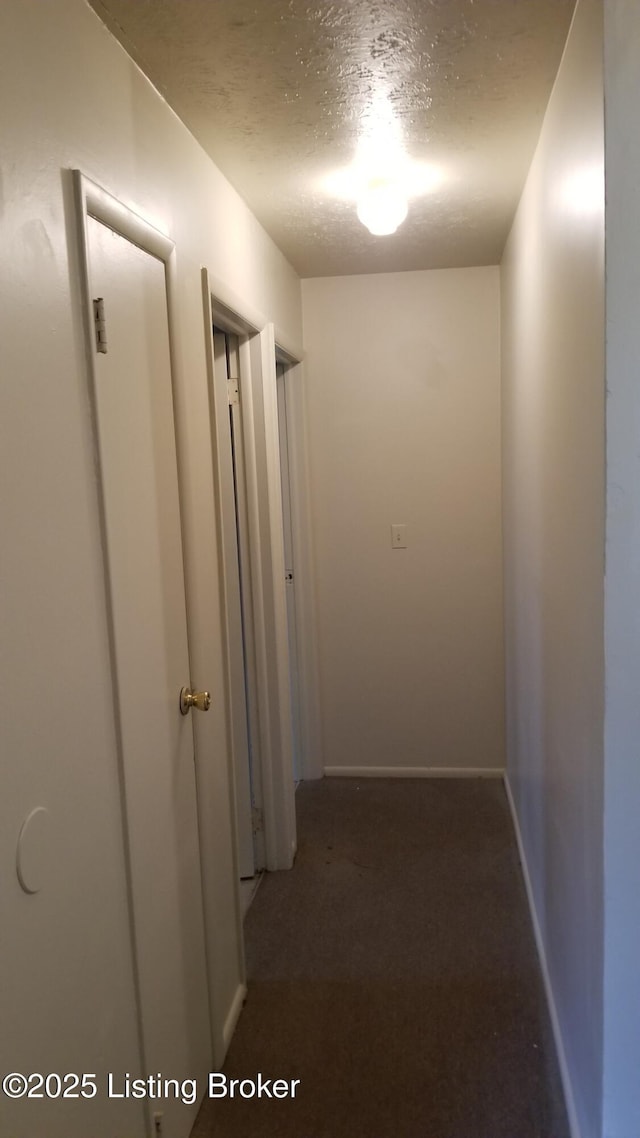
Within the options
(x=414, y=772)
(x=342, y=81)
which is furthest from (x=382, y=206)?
(x=414, y=772)

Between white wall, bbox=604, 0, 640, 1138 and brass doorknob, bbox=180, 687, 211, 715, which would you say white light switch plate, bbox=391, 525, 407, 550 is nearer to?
Result: brass doorknob, bbox=180, 687, 211, 715

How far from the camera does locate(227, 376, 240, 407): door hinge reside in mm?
2717

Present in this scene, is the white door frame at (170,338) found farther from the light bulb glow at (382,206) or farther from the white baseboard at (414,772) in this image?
the white baseboard at (414,772)

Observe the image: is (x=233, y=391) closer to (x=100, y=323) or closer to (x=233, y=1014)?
(x=100, y=323)

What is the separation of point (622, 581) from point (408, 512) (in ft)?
7.87

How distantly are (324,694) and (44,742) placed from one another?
8.87 feet

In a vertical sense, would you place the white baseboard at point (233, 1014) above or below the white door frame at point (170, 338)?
below

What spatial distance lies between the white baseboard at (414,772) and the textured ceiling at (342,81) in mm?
2436

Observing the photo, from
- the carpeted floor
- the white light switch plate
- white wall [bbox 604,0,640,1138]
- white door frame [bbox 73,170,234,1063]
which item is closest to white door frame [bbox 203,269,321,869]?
the carpeted floor

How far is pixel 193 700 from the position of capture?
182 centimetres

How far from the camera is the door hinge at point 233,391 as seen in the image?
8.91ft

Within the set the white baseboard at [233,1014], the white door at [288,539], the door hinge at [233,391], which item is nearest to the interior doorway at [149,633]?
the white baseboard at [233,1014]

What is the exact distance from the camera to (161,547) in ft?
5.51

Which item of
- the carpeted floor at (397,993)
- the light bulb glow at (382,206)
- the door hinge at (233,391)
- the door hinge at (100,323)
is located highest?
the light bulb glow at (382,206)
